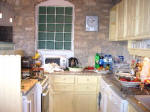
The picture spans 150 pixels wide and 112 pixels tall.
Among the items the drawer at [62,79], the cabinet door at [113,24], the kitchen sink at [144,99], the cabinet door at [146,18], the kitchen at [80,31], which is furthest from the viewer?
the kitchen at [80,31]

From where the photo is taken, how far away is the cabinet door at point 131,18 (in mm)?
2416

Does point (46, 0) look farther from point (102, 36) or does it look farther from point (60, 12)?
point (102, 36)

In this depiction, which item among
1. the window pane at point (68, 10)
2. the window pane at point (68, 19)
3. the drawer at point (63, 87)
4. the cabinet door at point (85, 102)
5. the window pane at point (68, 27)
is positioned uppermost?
the window pane at point (68, 10)

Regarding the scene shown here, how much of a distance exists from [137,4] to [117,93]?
1.15m

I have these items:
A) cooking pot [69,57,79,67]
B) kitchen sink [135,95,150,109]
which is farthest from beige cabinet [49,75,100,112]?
kitchen sink [135,95,150,109]

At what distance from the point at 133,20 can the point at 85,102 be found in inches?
72.4

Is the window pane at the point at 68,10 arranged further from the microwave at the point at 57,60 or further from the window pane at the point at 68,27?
the microwave at the point at 57,60

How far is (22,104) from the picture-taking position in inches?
82.1

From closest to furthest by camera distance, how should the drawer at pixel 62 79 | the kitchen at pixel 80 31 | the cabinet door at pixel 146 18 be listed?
the cabinet door at pixel 146 18
the drawer at pixel 62 79
the kitchen at pixel 80 31

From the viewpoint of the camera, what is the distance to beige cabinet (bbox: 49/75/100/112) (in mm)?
3465

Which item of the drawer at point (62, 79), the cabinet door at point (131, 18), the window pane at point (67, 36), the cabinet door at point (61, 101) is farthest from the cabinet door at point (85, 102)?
the cabinet door at point (131, 18)

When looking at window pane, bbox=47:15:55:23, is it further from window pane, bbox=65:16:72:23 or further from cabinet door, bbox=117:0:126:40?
cabinet door, bbox=117:0:126:40

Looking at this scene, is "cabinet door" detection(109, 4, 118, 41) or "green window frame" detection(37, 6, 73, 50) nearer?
"cabinet door" detection(109, 4, 118, 41)

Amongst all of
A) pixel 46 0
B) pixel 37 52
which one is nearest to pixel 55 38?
pixel 37 52
